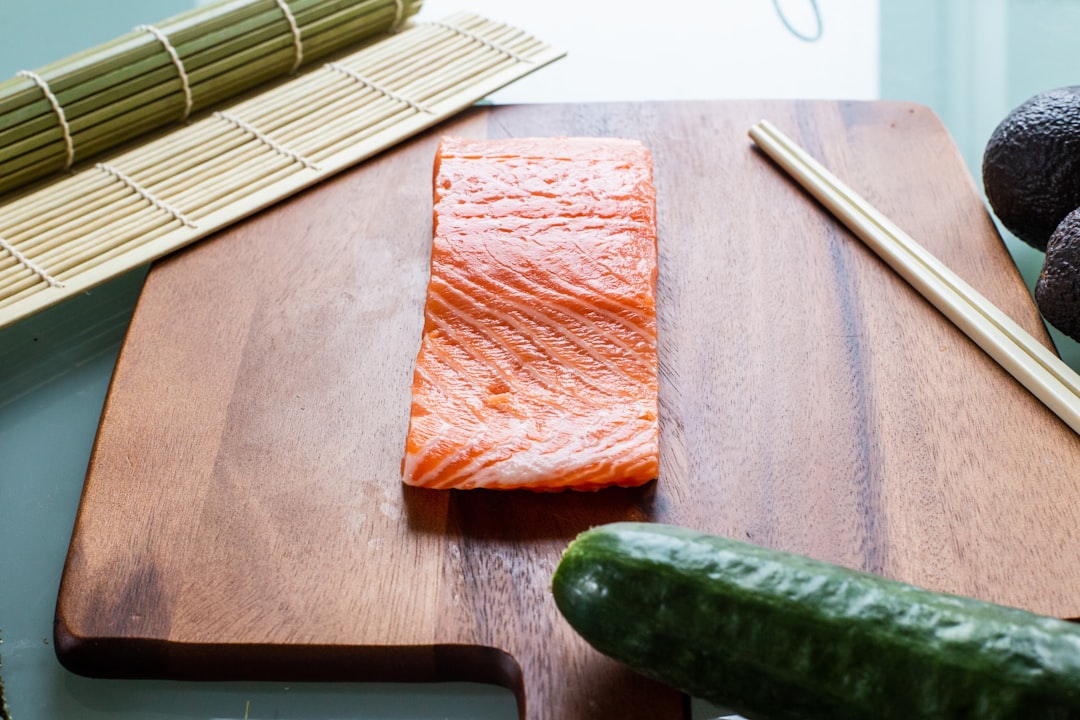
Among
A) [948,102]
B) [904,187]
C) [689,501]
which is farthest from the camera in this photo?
[948,102]

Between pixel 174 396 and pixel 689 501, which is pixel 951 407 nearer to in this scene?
pixel 689 501

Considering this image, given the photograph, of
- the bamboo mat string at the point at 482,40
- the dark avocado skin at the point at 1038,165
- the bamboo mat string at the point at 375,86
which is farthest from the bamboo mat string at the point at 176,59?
the dark avocado skin at the point at 1038,165

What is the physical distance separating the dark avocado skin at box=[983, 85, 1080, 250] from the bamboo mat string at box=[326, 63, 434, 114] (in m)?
1.46

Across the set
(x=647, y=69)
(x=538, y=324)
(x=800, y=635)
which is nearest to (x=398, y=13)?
(x=647, y=69)

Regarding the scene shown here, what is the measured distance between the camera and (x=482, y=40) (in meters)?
3.20

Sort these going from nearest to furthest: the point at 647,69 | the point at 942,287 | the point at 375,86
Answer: the point at 942,287 < the point at 375,86 < the point at 647,69

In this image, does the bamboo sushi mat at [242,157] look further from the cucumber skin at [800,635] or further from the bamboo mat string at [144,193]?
the cucumber skin at [800,635]

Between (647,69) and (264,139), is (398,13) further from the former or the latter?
(647,69)

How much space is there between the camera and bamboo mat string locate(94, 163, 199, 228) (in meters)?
2.60

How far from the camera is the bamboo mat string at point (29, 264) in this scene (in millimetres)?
2420

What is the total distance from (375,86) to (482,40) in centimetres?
38

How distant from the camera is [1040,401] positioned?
2207 millimetres

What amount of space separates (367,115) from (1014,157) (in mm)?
1653

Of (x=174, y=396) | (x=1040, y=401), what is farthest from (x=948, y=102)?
(x=174, y=396)
